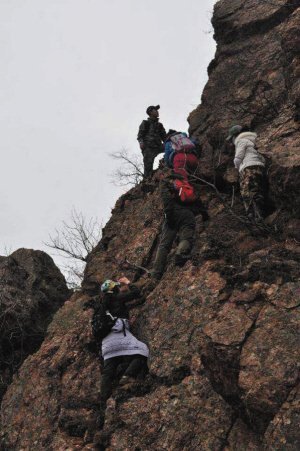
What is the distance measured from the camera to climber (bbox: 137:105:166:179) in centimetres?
1419

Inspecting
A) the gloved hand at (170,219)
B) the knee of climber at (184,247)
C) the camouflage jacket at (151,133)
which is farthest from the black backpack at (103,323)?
the camouflage jacket at (151,133)

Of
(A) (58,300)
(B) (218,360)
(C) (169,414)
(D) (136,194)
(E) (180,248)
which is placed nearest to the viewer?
(B) (218,360)

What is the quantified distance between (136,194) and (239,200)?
157 inches

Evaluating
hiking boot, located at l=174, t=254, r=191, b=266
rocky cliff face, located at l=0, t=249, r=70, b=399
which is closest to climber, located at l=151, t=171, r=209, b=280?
hiking boot, located at l=174, t=254, r=191, b=266

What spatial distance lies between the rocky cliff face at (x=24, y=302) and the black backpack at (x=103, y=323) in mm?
4362

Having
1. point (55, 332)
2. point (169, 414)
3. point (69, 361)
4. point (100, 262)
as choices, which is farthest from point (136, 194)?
point (169, 414)

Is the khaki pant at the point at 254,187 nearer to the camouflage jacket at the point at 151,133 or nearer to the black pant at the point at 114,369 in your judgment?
the black pant at the point at 114,369

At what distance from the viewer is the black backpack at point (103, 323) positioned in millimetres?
7438

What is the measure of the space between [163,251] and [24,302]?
20.4ft

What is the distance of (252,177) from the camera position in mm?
8656

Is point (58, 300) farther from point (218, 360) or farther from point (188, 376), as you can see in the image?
point (218, 360)

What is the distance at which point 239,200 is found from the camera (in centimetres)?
984

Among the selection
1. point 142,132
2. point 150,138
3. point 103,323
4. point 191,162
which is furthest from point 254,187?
point 142,132

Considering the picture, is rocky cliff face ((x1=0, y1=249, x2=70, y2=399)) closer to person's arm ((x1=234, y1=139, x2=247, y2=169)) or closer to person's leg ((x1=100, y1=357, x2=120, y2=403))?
person's leg ((x1=100, y1=357, x2=120, y2=403))
